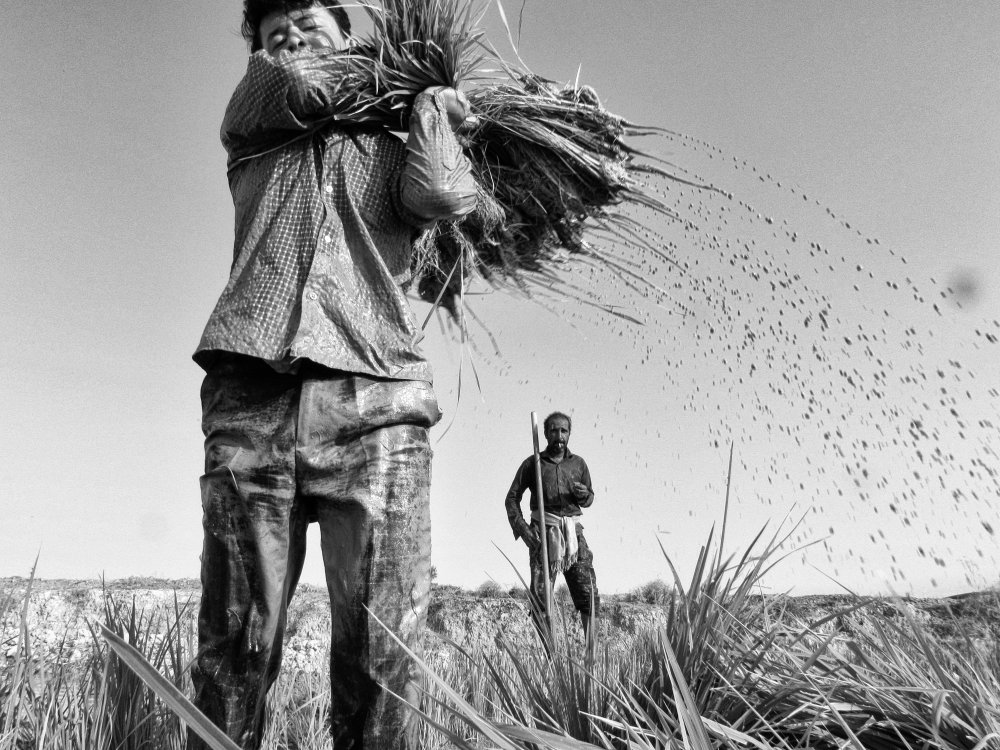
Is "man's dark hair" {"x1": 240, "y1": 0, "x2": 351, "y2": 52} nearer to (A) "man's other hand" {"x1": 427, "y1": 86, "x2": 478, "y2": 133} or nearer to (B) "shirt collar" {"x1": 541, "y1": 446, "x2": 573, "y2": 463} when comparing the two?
(A) "man's other hand" {"x1": 427, "y1": 86, "x2": 478, "y2": 133}

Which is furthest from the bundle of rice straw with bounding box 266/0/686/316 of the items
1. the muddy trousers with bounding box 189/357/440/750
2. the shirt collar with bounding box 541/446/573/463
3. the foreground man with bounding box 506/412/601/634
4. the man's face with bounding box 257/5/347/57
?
the shirt collar with bounding box 541/446/573/463

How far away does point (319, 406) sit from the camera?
5.11ft

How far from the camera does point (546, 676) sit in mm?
1741

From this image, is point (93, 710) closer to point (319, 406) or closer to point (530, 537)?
point (319, 406)

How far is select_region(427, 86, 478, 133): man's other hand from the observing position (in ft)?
6.16

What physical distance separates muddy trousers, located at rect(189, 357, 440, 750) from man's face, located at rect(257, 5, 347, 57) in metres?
0.88

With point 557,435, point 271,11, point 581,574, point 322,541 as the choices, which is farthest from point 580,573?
point 271,11

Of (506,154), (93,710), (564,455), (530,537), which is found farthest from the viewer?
(564,455)

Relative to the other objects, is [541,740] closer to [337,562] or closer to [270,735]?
[337,562]

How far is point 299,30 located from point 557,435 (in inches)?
187

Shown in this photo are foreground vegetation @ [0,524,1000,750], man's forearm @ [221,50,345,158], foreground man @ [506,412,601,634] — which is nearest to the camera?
foreground vegetation @ [0,524,1000,750]

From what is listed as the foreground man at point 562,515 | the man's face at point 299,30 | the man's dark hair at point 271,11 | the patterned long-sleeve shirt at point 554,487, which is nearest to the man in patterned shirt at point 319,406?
the man's face at point 299,30

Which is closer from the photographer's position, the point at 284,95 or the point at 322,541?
the point at 322,541

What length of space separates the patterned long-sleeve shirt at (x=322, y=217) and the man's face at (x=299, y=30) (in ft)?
0.53
